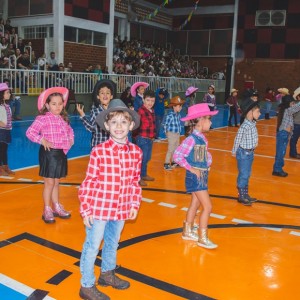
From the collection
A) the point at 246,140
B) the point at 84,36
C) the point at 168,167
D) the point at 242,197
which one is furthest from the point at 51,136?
the point at 84,36

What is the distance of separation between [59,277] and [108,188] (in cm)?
96

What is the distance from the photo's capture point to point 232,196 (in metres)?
5.61

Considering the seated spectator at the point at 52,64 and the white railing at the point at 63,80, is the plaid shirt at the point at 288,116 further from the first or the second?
the seated spectator at the point at 52,64

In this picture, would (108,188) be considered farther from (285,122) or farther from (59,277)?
(285,122)

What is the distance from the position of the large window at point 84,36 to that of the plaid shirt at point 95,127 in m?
14.9

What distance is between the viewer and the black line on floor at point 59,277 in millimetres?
3012

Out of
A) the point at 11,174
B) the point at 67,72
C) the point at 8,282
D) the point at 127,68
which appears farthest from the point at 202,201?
the point at 127,68

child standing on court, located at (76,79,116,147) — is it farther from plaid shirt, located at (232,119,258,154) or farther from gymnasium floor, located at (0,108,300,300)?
plaid shirt, located at (232,119,258,154)

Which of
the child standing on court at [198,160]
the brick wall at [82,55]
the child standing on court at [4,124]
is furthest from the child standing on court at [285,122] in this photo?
the brick wall at [82,55]

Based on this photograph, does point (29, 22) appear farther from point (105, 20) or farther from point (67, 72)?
point (67, 72)

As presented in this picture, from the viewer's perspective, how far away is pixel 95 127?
452 centimetres

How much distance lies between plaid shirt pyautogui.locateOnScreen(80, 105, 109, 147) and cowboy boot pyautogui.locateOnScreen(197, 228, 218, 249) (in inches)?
61.6

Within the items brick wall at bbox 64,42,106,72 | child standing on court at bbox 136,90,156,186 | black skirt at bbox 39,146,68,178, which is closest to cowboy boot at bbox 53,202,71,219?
black skirt at bbox 39,146,68,178

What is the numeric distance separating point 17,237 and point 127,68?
1695 centimetres
